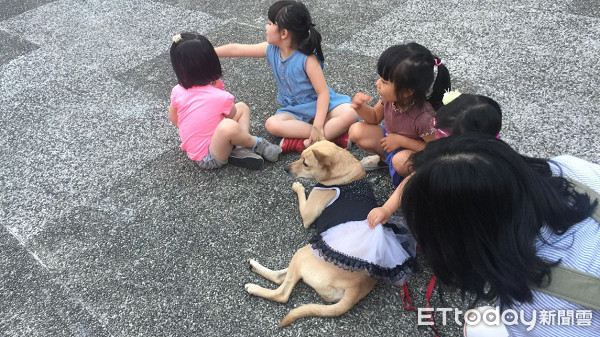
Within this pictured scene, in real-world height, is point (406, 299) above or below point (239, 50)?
below

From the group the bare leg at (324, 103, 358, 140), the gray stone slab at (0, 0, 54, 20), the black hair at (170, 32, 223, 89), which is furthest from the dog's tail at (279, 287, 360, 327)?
the gray stone slab at (0, 0, 54, 20)

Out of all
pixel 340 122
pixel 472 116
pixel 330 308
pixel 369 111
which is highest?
pixel 472 116

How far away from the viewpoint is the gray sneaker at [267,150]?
9.71 ft

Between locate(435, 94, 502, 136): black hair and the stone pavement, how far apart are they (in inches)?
31.7

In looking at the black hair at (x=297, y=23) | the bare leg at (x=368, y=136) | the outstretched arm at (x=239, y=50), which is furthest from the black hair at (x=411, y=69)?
the outstretched arm at (x=239, y=50)

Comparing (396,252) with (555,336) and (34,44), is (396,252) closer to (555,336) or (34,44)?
(555,336)

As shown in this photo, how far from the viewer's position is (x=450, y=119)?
194cm

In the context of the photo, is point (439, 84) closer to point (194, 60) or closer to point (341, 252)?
point (341, 252)

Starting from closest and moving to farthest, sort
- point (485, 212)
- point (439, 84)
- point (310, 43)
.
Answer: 1. point (485, 212)
2. point (439, 84)
3. point (310, 43)

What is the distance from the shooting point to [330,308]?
197 centimetres

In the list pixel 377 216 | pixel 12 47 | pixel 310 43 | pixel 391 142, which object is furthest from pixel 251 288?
pixel 12 47

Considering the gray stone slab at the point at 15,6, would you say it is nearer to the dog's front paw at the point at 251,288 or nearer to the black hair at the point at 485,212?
the dog's front paw at the point at 251,288

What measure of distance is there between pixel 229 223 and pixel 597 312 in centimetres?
188

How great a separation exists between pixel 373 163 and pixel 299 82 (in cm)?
79
